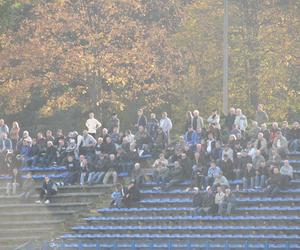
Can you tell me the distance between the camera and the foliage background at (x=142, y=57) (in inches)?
2149

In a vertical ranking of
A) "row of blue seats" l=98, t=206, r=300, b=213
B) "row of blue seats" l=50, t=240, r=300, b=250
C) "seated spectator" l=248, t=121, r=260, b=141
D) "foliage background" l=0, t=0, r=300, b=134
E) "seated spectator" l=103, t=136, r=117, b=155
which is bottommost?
"row of blue seats" l=50, t=240, r=300, b=250

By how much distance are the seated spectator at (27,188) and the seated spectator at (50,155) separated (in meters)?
0.83

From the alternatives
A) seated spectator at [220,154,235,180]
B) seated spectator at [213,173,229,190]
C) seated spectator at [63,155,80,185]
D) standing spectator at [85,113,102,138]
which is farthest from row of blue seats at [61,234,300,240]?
standing spectator at [85,113,102,138]

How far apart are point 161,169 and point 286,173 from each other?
16.0 feet

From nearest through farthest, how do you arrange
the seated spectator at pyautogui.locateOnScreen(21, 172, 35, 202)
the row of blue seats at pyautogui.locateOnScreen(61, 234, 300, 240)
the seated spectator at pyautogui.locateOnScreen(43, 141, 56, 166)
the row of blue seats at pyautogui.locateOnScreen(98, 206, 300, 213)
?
1. the row of blue seats at pyautogui.locateOnScreen(61, 234, 300, 240)
2. the row of blue seats at pyautogui.locateOnScreen(98, 206, 300, 213)
3. the seated spectator at pyautogui.locateOnScreen(21, 172, 35, 202)
4. the seated spectator at pyautogui.locateOnScreen(43, 141, 56, 166)

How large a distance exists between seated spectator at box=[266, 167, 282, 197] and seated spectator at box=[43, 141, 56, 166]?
9.29 m

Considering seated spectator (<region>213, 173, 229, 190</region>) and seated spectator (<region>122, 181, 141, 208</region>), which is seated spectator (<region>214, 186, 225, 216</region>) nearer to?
seated spectator (<region>213, 173, 229, 190</region>)

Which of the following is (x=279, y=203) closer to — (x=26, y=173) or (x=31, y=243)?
(x=31, y=243)

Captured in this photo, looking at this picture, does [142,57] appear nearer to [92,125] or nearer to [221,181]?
[92,125]

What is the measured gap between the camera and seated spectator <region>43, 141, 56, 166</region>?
4469cm

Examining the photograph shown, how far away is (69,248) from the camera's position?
38656 millimetres

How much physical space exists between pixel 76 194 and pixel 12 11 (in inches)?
631

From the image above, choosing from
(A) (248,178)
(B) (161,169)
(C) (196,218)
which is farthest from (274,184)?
(B) (161,169)

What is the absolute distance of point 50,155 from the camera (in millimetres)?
44875
